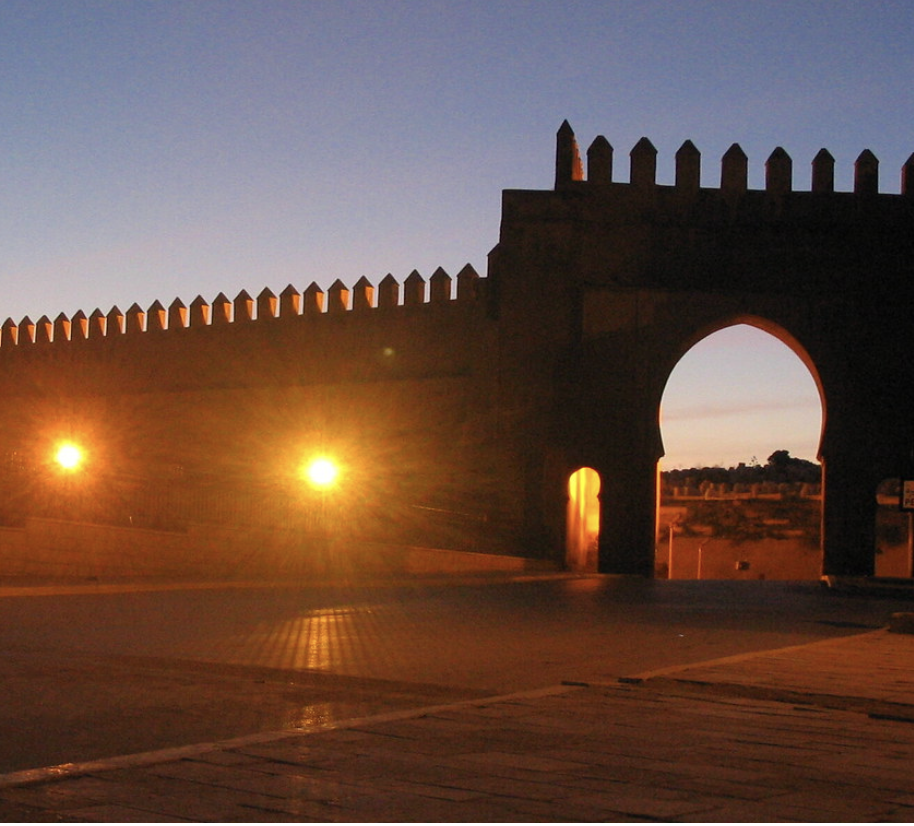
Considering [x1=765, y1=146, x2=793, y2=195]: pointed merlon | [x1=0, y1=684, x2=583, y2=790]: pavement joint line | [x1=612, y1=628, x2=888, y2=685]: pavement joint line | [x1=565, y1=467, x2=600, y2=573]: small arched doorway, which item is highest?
[x1=765, y1=146, x2=793, y2=195]: pointed merlon

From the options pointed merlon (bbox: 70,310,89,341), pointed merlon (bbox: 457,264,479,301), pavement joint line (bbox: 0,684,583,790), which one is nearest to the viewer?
pavement joint line (bbox: 0,684,583,790)

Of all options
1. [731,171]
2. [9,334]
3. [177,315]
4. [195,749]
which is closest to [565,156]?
[731,171]

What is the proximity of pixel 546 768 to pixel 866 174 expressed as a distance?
21.0 meters

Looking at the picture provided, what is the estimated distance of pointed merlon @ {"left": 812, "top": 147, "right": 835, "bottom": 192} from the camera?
23.5 metres

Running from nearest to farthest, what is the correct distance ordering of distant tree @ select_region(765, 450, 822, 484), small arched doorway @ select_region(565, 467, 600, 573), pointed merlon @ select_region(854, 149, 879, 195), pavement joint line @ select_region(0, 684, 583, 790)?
1. pavement joint line @ select_region(0, 684, 583, 790)
2. pointed merlon @ select_region(854, 149, 879, 195)
3. small arched doorway @ select_region(565, 467, 600, 573)
4. distant tree @ select_region(765, 450, 822, 484)

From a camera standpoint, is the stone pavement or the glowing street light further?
the glowing street light

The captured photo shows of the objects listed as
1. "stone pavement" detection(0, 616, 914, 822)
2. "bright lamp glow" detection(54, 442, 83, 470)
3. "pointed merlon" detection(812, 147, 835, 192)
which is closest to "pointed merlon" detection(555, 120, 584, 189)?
"pointed merlon" detection(812, 147, 835, 192)

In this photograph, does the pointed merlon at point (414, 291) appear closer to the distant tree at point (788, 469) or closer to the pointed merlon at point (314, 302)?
the pointed merlon at point (314, 302)

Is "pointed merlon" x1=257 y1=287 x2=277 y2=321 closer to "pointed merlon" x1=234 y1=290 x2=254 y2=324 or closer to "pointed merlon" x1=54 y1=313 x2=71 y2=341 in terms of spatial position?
"pointed merlon" x1=234 y1=290 x2=254 y2=324

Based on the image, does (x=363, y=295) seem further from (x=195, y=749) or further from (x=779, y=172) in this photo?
(x=195, y=749)

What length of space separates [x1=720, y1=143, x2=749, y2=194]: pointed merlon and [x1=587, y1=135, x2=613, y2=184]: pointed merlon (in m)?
2.07

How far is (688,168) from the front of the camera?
2367 centimetres

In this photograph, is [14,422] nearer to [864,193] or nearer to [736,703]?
[864,193]

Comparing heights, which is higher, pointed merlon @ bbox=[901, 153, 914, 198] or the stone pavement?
pointed merlon @ bbox=[901, 153, 914, 198]
